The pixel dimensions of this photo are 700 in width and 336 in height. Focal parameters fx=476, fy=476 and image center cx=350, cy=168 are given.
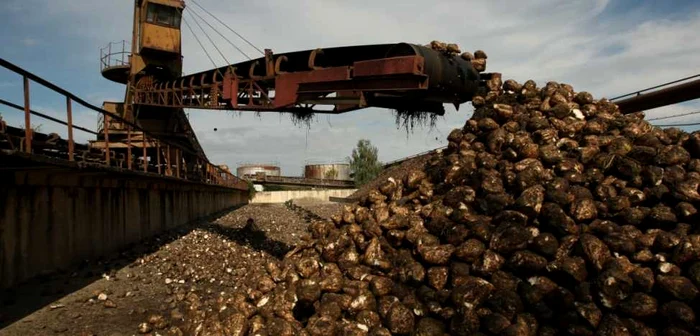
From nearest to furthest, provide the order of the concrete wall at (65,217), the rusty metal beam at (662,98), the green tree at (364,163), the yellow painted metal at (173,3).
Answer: the concrete wall at (65,217)
the rusty metal beam at (662,98)
the yellow painted metal at (173,3)
the green tree at (364,163)

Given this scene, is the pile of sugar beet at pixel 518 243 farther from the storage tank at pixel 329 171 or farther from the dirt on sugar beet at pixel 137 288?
the storage tank at pixel 329 171

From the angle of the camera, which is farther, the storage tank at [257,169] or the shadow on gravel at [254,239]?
the storage tank at [257,169]

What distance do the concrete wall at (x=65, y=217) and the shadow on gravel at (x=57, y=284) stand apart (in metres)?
0.18

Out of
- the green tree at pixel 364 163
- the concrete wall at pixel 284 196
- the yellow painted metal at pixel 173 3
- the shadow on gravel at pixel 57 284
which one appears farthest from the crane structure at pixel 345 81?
the green tree at pixel 364 163

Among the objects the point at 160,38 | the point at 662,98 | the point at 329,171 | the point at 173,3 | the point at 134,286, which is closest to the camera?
the point at 662,98

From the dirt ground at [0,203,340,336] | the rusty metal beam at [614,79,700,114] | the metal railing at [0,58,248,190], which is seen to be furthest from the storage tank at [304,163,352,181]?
the rusty metal beam at [614,79,700,114]

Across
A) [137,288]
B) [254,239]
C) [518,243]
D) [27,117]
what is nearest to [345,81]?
[518,243]

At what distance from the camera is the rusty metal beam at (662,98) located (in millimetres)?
8289

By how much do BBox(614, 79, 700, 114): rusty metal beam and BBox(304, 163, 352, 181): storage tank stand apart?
58773 millimetres

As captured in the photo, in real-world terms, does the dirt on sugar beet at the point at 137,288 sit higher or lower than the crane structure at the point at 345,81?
lower

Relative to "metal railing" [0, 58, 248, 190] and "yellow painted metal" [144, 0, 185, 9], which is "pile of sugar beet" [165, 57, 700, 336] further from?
"yellow painted metal" [144, 0, 185, 9]

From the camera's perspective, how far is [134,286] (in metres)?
9.47

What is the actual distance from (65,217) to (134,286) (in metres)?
2.00

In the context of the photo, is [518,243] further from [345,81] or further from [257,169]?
[257,169]
